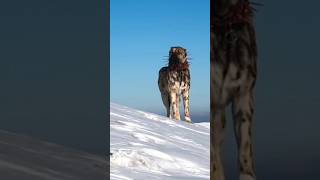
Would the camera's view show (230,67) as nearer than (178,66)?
Yes

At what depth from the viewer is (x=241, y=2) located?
16.3 ft

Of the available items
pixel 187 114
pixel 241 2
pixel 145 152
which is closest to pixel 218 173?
pixel 241 2

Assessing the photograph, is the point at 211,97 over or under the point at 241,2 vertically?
under

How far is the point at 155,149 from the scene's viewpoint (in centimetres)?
746

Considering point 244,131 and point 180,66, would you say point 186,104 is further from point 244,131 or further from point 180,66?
point 244,131

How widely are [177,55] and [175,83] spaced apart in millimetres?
644

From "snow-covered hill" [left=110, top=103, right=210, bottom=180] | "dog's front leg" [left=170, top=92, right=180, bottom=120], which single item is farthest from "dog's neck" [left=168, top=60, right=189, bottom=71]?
"snow-covered hill" [left=110, top=103, right=210, bottom=180]

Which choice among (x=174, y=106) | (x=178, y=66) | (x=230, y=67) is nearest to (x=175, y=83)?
(x=178, y=66)

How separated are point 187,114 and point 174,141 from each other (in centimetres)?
442

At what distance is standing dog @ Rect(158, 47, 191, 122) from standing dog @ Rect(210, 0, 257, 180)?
754 centimetres

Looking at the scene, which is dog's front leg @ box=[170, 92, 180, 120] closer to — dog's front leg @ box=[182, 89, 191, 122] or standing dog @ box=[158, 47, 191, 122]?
standing dog @ box=[158, 47, 191, 122]

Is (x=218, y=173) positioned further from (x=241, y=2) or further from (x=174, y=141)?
(x=174, y=141)

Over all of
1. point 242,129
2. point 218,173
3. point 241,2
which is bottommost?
point 218,173

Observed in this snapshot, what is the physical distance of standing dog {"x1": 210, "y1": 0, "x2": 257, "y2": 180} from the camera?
4.98 metres
